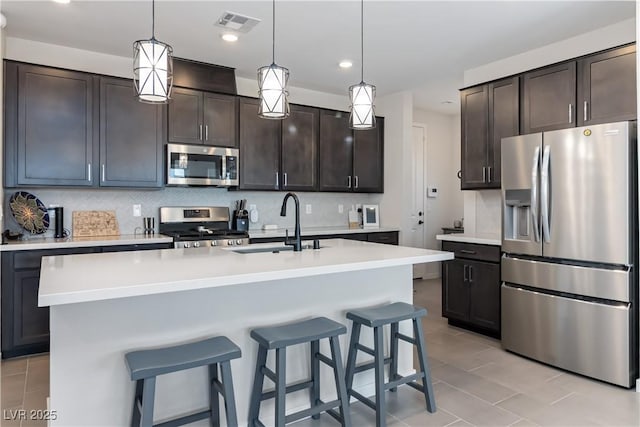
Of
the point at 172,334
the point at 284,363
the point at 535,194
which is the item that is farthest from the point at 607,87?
the point at 172,334

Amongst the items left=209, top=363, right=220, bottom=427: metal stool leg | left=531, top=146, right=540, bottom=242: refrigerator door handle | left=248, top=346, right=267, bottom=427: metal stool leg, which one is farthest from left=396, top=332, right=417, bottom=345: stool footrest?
left=531, top=146, right=540, bottom=242: refrigerator door handle

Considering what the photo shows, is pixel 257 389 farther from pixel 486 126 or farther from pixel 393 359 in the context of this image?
pixel 486 126

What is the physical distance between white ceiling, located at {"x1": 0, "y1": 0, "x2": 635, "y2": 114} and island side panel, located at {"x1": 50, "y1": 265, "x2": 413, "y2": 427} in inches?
78.7

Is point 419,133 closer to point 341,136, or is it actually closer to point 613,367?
point 341,136

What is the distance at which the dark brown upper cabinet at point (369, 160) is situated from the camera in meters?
5.58

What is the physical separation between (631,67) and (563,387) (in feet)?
7.90

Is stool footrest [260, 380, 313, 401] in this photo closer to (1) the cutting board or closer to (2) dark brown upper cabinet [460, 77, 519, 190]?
(1) the cutting board

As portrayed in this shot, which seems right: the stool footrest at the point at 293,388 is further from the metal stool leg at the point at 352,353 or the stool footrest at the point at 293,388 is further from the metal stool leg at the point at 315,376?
the metal stool leg at the point at 352,353

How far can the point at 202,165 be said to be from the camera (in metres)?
4.33

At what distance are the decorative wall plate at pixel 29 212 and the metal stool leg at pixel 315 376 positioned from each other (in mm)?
2874

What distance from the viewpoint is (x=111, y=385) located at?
194 centimetres

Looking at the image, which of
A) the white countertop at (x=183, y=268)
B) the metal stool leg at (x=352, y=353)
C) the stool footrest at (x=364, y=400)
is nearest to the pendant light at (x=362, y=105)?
the white countertop at (x=183, y=268)

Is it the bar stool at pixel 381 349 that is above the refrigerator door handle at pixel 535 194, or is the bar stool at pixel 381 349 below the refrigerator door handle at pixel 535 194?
below

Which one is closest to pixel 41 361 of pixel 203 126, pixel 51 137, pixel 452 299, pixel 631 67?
pixel 51 137
